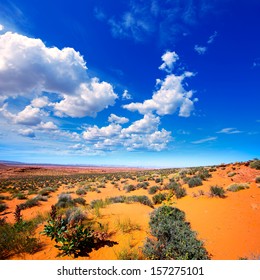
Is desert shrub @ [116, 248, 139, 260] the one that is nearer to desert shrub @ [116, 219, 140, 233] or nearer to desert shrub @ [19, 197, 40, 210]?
desert shrub @ [116, 219, 140, 233]

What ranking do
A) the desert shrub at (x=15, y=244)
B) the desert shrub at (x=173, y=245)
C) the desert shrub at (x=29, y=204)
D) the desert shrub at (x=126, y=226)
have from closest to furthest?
1. the desert shrub at (x=173, y=245)
2. the desert shrub at (x=15, y=244)
3. the desert shrub at (x=126, y=226)
4. the desert shrub at (x=29, y=204)

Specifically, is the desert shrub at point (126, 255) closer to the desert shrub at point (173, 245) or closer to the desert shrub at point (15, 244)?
the desert shrub at point (173, 245)

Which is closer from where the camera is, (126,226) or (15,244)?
(15,244)

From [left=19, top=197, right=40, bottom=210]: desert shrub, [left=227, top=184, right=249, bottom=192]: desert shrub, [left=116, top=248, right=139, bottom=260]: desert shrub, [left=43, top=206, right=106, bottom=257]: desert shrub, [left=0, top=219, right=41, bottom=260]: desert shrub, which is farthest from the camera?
[left=19, top=197, right=40, bottom=210]: desert shrub

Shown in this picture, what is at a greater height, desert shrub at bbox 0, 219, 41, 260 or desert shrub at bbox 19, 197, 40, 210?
desert shrub at bbox 0, 219, 41, 260

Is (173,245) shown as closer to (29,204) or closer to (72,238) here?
(72,238)

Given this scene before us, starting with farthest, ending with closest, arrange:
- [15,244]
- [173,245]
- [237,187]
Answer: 1. [237,187]
2. [15,244]
3. [173,245]

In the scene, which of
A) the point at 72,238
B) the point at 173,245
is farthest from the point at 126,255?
the point at 72,238

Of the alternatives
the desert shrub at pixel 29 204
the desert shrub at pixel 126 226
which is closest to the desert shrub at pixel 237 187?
the desert shrub at pixel 126 226

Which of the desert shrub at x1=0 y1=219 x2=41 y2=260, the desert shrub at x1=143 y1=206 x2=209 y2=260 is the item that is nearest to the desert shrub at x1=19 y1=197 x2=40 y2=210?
the desert shrub at x1=0 y1=219 x2=41 y2=260

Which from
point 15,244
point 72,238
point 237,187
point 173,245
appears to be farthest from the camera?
point 237,187

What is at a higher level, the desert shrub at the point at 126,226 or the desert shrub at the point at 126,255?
the desert shrub at the point at 126,226
